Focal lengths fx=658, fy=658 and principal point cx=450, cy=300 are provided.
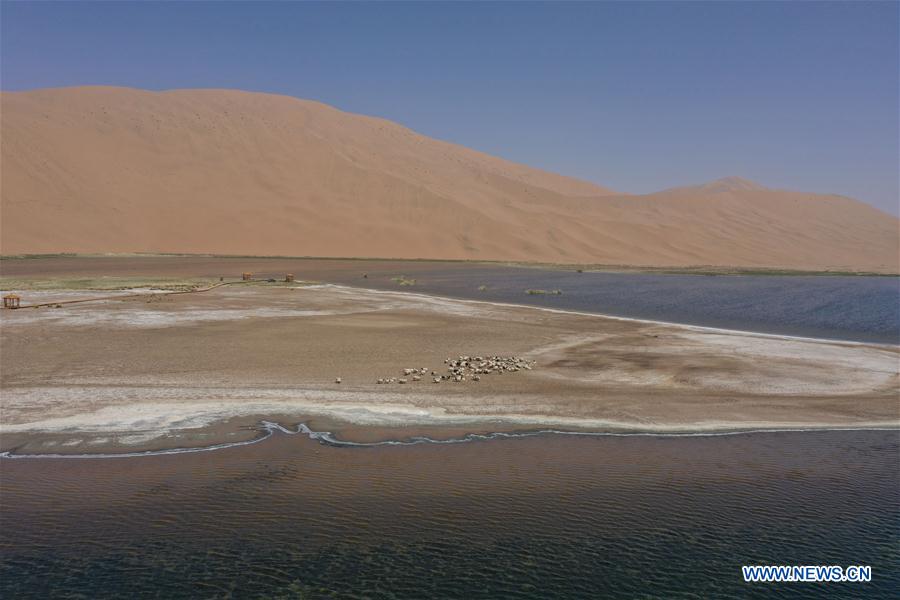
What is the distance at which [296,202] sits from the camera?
8844cm

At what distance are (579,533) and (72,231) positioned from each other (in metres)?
75.4

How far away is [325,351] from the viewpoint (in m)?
18.2

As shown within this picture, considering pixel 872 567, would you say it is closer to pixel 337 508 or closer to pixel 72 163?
pixel 337 508

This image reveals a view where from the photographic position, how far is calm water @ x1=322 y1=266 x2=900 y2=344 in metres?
27.0

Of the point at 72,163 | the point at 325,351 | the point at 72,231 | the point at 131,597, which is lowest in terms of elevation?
the point at 131,597

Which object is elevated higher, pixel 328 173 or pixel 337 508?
pixel 328 173

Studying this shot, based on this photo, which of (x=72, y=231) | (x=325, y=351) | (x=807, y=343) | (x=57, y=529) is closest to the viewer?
(x=57, y=529)

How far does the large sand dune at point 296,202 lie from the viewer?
75.9 metres

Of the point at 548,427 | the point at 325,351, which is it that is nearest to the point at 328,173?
the point at 325,351

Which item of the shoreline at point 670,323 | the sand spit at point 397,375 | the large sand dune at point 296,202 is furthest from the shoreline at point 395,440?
the large sand dune at point 296,202

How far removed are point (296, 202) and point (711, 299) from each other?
6316 centimetres

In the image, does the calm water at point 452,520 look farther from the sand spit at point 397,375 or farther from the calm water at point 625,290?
the calm water at point 625,290

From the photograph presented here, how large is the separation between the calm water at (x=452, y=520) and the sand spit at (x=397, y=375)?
148 centimetres

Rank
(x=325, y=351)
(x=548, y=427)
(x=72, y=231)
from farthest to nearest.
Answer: (x=72, y=231), (x=325, y=351), (x=548, y=427)
